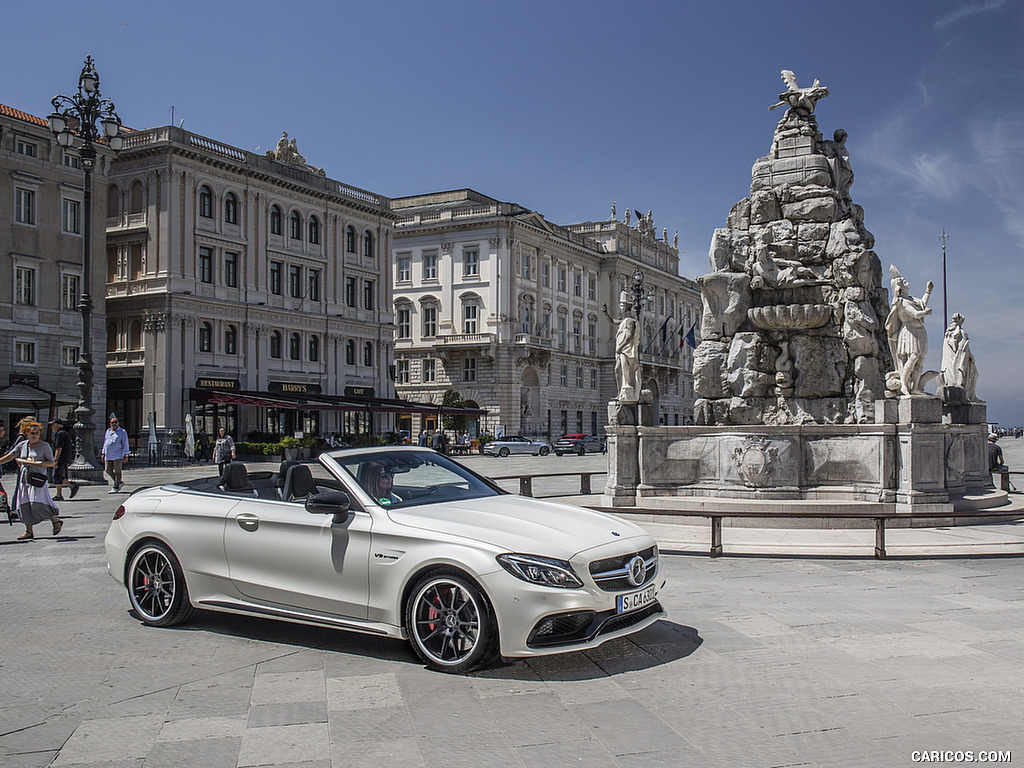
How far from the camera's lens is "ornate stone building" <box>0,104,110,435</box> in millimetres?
36406

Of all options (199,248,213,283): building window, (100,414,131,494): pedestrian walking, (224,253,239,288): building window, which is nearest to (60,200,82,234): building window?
(199,248,213,283): building window

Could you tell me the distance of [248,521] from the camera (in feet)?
22.4

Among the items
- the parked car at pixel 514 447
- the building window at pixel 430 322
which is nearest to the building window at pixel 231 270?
the parked car at pixel 514 447

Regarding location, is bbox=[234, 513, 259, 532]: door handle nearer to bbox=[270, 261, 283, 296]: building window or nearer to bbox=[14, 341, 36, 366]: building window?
bbox=[14, 341, 36, 366]: building window

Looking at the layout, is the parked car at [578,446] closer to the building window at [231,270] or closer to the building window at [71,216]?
the building window at [231,270]

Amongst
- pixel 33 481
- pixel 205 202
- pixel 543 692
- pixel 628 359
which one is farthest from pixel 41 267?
pixel 543 692

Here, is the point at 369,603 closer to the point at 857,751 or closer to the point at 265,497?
the point at 265,497

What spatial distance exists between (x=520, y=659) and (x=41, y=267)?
37768mm

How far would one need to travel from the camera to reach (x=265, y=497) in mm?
7121

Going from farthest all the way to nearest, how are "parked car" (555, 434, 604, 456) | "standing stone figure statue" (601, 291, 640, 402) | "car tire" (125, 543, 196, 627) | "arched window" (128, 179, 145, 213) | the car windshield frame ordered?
"parked car" (555, 434, 604, 456), "arched window" (128, 179, 145, 213), "standing stone figure statue" (601, 291, 640, 402), "car tire" (125, 543, 196, 627), the car windshield frame

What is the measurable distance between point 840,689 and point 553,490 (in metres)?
17.4

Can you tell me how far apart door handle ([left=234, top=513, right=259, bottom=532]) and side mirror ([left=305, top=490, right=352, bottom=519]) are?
0.65 meters

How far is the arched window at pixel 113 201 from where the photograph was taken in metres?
46.6

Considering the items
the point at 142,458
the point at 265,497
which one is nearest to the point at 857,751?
the point at 265,497
